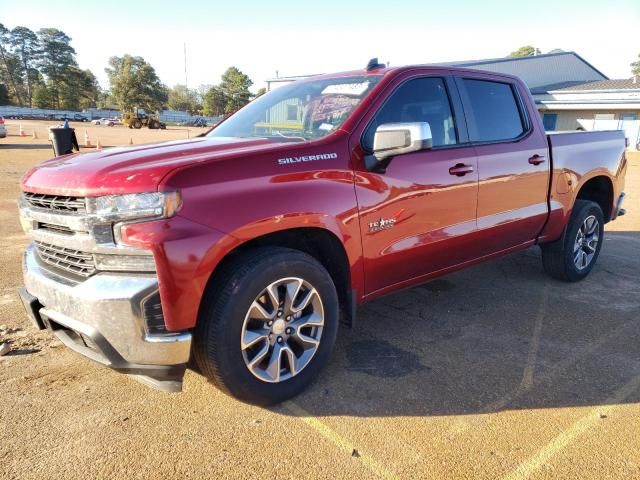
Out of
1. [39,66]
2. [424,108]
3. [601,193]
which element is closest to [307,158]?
[424,108]

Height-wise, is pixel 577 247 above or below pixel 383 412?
above

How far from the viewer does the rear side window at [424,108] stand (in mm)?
3338

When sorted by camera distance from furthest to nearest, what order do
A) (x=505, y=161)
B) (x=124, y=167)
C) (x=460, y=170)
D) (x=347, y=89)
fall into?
(x=505, y=161) → (x=460, y=170) → (x=347, y=89) → (x=124, y=167)

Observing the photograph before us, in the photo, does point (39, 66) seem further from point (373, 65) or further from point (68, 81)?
point (373, 65)

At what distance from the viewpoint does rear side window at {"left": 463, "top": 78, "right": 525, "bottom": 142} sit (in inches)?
154

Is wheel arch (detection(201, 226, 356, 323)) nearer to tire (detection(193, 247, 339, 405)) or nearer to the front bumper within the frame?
tire (detection(193, 247, 339, 405))

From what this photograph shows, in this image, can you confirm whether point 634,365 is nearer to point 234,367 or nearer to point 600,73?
point 234,367

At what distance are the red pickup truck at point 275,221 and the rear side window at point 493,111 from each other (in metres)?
0.01

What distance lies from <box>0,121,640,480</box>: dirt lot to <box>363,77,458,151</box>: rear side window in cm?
153

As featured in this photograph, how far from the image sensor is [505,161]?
3924 millimetres

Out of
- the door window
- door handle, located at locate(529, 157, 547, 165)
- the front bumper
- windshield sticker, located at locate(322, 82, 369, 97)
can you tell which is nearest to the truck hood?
the front bumper

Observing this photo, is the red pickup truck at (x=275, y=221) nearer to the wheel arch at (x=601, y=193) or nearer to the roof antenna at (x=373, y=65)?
the roof antenna at (x=373, y=65)

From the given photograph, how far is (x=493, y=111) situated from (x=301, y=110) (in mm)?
1682

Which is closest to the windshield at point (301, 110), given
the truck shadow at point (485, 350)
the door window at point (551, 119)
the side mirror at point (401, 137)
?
the side mirror at point (401, 137)
